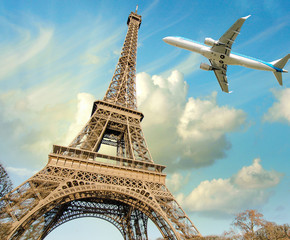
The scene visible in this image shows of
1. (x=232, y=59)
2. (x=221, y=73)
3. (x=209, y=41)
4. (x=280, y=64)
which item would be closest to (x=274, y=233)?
(x=280, y=64)

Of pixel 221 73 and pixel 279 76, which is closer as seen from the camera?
pixel 279 76

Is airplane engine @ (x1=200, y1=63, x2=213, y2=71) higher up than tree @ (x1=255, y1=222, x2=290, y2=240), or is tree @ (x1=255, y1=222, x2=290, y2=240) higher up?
airplane engine @ (x1=200, y1=63, x2=213, y2=71)

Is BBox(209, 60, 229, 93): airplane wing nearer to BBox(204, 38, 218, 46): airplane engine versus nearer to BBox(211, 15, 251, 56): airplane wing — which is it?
BBox(211, 15, 251, 56): airplane wing

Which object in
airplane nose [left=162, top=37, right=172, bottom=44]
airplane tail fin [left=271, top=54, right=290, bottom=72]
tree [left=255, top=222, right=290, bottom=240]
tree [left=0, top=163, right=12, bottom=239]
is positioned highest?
airplane nose [left=162, top=37, right=172, bottom=44]

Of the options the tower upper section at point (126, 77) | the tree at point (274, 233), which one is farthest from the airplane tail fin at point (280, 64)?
the tower upper section at point (126, 77)

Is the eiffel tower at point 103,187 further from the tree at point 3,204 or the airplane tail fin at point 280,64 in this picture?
the airplane tail fin at point 280,64

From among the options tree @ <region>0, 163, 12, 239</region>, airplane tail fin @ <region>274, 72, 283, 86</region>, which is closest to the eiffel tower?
tree @ <region>0, 163, 12, 239</region>

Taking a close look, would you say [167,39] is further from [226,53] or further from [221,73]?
[221,73]
